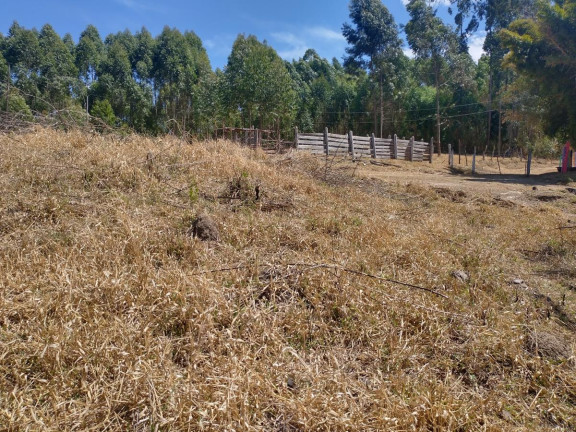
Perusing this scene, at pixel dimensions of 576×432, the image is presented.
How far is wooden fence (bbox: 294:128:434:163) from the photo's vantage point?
1925cm

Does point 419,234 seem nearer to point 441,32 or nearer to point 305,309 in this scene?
point 305,309

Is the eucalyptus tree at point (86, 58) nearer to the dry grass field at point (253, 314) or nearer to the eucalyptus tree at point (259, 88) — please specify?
the eucalyptus tree at point (259, 88)

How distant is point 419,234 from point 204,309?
287 centimetres

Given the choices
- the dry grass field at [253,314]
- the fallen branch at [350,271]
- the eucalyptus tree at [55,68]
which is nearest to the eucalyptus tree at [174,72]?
the eucalyptus tree at [55,68]

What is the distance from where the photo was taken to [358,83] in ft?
125

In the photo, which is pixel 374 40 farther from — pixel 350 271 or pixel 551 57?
pixel 350 271

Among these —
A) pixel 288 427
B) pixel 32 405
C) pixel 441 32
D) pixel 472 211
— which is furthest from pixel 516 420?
pixel 441 32

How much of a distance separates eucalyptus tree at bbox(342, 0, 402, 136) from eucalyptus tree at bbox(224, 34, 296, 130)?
614 cm

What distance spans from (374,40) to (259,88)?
31.4ft

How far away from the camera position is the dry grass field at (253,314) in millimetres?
1881

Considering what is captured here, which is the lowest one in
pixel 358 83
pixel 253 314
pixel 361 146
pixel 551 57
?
pixel 253 314

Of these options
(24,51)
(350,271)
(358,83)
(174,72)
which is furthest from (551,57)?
(24,51)

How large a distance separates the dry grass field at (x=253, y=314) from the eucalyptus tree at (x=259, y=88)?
2301 centimetres

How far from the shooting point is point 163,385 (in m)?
1.90
